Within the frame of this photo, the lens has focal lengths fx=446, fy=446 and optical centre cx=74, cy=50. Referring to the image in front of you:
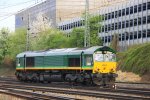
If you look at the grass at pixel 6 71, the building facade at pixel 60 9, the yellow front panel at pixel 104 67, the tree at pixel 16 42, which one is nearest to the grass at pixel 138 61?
the yellow front panel at pixel 104 67

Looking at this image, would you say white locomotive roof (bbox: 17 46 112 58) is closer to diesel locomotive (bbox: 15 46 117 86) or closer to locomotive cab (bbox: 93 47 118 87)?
diesel locomotive (bbox: 15 46 117 86)

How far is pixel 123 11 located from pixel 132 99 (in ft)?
239

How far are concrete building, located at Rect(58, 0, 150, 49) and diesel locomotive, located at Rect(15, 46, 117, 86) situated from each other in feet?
130

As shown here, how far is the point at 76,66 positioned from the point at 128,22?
5511cm

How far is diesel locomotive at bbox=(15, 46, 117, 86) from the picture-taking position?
3494 centimetres

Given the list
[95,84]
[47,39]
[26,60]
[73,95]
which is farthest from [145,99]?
[47,39]

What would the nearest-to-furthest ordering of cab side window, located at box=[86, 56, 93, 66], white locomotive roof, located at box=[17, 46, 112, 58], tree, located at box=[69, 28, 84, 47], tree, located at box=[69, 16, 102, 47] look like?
cab side window, located at box=[86, 56, 93, 66], white locomotive roof, located at box=[17, 46, 112, 58], tree, located at box=[69, 16, 102, 47], tree, located at box=[69, 28, 84, 47]

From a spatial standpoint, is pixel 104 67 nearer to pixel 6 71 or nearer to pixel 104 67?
pixel 104 67

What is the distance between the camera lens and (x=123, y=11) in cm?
9200

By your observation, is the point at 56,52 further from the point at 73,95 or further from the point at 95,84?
the point at 73,95

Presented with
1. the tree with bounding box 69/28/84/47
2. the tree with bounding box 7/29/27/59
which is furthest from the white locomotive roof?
the tree with bounding box 7/29/27/59

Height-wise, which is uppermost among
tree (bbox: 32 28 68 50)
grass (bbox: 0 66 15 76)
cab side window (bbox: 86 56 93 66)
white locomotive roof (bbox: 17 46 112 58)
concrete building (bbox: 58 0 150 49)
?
concrete building (bbox: 58 0 150 49)

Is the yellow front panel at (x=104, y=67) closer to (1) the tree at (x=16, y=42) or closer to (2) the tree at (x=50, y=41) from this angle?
(2) the tree at (x=50, y=41)

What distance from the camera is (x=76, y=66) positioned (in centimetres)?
3656
